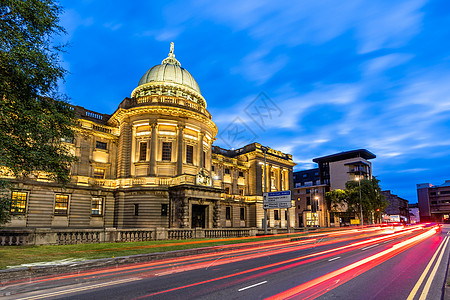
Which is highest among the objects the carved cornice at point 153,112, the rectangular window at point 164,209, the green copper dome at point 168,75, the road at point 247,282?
the green copper dome at point 168,75

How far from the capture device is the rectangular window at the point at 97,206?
37.3 meters

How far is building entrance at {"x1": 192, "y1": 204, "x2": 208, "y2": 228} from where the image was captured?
38719mm

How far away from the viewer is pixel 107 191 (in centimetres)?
3822

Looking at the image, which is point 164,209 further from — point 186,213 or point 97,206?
point 97,206

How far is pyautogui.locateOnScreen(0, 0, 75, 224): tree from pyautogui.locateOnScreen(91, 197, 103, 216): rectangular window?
22.2m

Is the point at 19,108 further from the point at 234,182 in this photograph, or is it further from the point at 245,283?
the point at 234,182

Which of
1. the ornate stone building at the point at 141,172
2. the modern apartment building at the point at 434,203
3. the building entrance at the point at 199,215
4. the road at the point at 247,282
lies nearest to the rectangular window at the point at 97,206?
the ornate stone building at the point at 141,172

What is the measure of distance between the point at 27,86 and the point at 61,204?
78.8 ft

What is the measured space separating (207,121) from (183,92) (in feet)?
21.8

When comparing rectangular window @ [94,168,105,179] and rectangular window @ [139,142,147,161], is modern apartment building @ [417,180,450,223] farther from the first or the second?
rectangular window @ [94,168,105,179]

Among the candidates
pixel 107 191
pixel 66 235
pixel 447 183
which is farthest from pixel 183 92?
pixel 447 183

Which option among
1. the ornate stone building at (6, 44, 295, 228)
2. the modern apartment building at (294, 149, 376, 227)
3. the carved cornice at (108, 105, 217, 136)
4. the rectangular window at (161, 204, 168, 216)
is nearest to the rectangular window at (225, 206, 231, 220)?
the ornate stone building at (6, 44, 295, 228)

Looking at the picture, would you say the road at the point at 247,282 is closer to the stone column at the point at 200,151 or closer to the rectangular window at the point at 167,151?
the rectangular window at the point at 167,151

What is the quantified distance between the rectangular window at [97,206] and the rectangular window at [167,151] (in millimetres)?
9917
